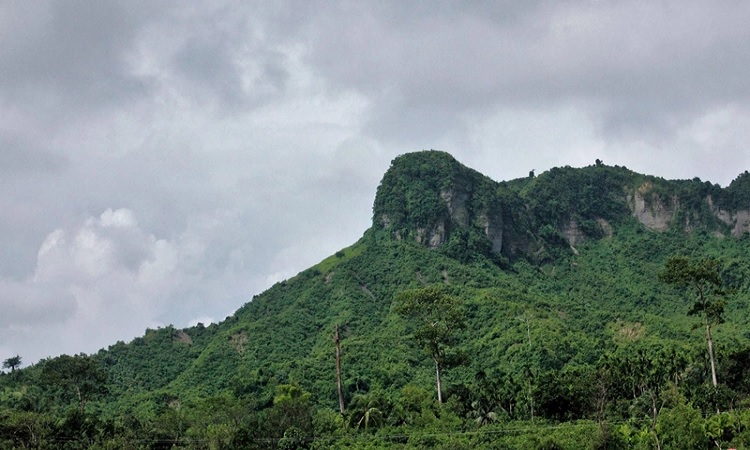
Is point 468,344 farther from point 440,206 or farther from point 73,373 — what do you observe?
point 73,373

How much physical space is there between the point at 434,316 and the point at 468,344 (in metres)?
35.9

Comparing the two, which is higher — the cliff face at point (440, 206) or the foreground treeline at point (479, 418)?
the cliff face at point (440, 206)

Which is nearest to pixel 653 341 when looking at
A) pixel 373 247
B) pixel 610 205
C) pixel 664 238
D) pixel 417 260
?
pixel 417 260

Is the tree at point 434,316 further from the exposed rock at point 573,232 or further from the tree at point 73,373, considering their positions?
the exposed rock at point 573,232

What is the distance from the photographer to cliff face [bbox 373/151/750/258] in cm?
14575

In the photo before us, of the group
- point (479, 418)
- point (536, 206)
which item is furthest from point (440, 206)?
point (479, 418)

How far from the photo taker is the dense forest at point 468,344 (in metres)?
60.2

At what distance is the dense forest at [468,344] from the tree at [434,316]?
7.6 inches

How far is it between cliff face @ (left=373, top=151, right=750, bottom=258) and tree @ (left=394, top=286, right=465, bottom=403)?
6812 cm

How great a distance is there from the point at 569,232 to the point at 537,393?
10404 cm

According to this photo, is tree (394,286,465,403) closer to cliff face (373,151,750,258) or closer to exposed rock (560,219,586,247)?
cliff face (373,151,750,258)

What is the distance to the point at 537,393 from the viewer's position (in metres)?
68.4

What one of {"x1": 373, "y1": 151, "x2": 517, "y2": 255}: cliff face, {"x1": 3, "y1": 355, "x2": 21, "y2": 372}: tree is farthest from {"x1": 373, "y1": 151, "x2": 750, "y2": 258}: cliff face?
{"x1": 3, "y1": 355, "x2": 21, "y2": 372}: tree

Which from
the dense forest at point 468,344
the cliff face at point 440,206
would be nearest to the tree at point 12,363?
the dense forest at point 468,344
